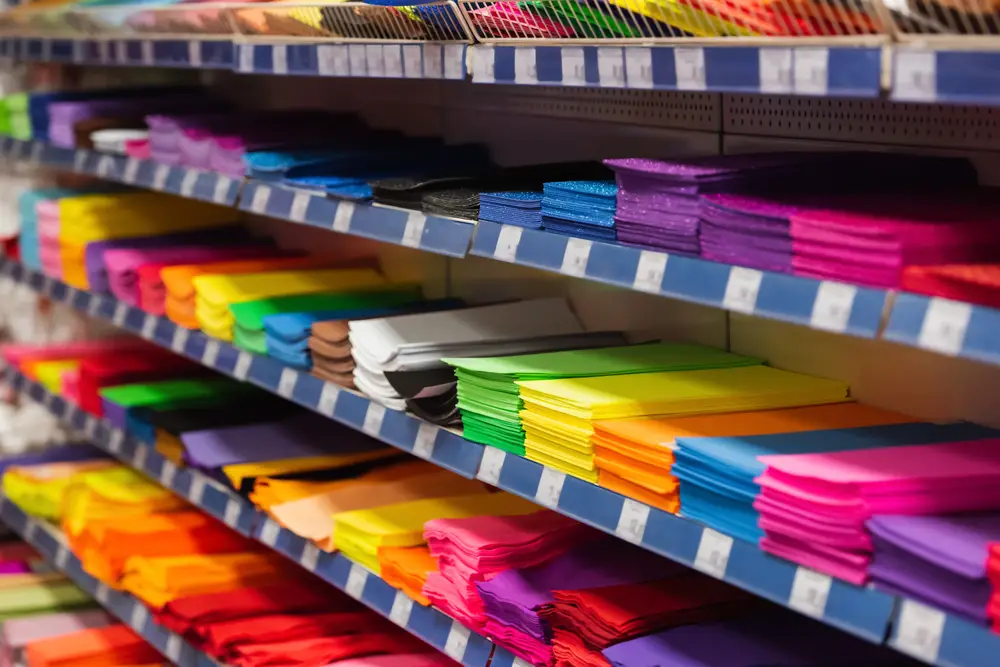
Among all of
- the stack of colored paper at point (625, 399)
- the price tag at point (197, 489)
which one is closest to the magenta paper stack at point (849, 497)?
the stack of colored paper at point (625, 399)

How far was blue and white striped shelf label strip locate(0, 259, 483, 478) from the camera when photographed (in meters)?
2.46

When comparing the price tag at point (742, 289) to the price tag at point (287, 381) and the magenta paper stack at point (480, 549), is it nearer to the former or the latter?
the magenta paper stack at point (480, 549)

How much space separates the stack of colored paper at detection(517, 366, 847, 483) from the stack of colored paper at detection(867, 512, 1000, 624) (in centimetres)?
57

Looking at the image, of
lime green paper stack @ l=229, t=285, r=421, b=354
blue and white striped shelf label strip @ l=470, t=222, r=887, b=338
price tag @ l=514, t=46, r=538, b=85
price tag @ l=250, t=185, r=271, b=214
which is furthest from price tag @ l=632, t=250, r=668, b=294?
lime green paper stack @ l=229, t=285, r=421, b=354

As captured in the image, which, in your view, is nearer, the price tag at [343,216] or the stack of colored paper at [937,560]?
the stack of colored paper at [937,560]

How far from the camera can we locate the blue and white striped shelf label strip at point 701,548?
1.60m

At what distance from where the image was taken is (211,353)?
3.42 m

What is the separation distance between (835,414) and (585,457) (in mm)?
427

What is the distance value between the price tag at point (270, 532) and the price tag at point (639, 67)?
5.38ft

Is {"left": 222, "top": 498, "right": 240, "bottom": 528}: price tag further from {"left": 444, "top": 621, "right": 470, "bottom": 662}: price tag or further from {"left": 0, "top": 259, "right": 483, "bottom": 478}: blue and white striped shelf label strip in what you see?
{"left": 444, "top": 621, "right": 470, "bottom": 662}: price tag

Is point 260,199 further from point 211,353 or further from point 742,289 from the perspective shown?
point 742,289

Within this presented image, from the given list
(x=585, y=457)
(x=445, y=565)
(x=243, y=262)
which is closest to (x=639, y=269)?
(x=585, y=457)

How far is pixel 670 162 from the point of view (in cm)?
204

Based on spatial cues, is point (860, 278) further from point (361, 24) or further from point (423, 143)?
point (423, 143)
